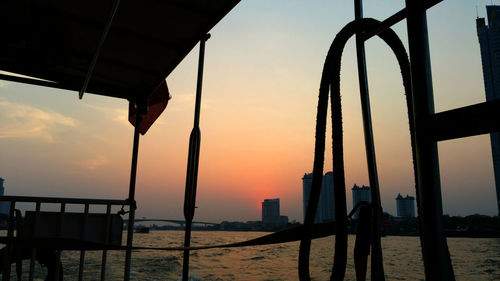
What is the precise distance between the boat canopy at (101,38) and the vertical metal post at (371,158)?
5.04ft

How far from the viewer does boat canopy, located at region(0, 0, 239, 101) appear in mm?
2676

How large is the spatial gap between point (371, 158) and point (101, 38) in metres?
2.56

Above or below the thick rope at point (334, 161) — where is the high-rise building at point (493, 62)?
above

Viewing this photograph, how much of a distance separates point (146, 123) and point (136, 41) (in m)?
1.36

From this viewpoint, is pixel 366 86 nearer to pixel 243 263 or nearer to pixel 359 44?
pixel 359 44

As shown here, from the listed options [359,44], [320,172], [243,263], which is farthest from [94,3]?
[243,263]

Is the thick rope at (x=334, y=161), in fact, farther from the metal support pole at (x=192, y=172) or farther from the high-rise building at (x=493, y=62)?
the metal support pole at (x=192, y=172)

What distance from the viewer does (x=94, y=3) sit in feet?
8.63

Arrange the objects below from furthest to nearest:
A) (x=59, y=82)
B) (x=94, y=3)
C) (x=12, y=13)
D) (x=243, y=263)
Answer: (x=243, y=263) → (x=59, y=82) → (x=12, y=13) → (x=94, y=3)

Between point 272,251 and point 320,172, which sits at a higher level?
point 320,172

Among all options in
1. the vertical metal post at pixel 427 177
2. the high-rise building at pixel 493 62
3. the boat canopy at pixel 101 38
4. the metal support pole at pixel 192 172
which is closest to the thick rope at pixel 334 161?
the vertical metal post at pixel 427 177

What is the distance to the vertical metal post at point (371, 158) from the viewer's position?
42.1 inches

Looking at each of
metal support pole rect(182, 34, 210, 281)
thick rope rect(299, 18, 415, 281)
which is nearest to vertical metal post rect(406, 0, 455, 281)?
thick rope rect(299, 18, 415, 281)

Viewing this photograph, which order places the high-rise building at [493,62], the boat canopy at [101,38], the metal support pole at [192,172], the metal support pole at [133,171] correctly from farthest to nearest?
1. the high-rise building at [493,62]
2. the metal support pole at [133,171]
3. the metal support pole at [192,172]
4. the boat canopy at [101,38]
